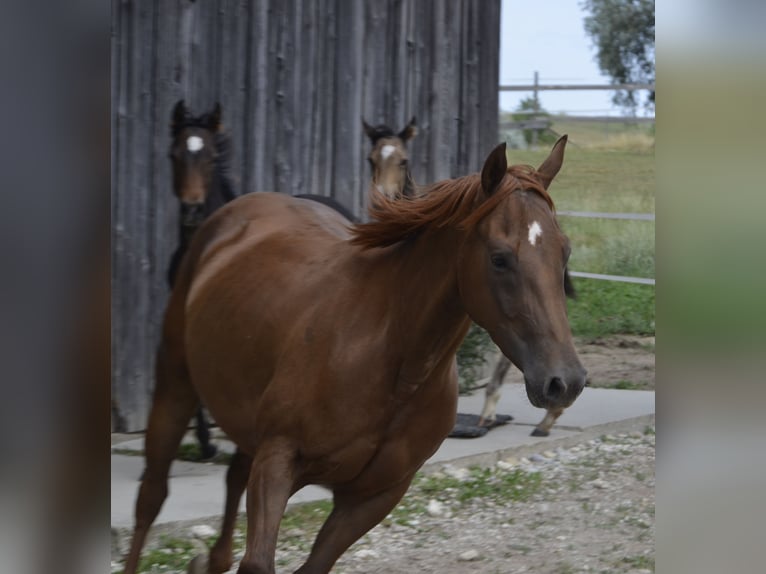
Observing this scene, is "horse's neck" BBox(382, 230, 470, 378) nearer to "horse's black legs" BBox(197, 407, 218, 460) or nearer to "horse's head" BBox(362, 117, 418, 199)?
"horse's black legs" BBox(197, 407, 218, 460)

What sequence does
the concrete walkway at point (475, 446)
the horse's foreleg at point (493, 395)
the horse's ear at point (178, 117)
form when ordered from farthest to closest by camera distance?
the horse's foreleg at point (493, 395)
the horse's ear at point (178, 117)
the concrete walkway at point (475, 446)

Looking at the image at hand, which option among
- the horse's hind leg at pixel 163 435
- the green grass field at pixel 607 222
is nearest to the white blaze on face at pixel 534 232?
the horse's hind leg at pixel 163 435

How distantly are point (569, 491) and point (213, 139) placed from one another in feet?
8.68

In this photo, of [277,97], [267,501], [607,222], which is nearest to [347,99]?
[277,97]

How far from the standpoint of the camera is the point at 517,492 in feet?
17.0

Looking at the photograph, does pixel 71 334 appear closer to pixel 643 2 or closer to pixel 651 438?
pixel 651 438

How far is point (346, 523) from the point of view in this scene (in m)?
2.84

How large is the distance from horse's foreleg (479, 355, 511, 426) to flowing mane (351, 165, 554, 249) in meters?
3.42

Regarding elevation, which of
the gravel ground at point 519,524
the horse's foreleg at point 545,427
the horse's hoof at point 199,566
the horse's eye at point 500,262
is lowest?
the gravel ground at point 519,524

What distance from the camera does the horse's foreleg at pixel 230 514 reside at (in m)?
3.56

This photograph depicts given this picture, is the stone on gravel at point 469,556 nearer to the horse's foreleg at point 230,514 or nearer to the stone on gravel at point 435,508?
the stone on gravel at point 435,508

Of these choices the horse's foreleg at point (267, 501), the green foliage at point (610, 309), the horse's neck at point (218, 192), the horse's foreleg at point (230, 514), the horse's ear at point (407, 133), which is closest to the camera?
the horse's foreleg at point (267, 501)

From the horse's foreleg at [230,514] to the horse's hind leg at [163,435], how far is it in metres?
0.23

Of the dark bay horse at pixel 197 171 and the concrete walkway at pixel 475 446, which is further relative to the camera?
the dark bay horse at pixel 197 171
